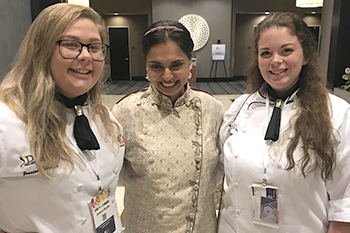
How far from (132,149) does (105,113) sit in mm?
267

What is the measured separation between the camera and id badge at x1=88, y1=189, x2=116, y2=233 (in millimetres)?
1225

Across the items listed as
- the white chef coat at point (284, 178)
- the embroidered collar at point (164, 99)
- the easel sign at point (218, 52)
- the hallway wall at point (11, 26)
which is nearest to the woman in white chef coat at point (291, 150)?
the white chef coat at point (284, 178)

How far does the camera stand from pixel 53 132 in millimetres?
1122

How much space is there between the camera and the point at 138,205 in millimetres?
1591

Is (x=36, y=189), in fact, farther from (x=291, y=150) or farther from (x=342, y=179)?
(x=342, y=179)

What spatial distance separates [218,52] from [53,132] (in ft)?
35.7

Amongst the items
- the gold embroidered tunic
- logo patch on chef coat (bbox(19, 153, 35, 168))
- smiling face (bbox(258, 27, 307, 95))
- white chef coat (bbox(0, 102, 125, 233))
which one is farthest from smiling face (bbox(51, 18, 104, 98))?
smiling face (bbox(258, 27, 307, 95))

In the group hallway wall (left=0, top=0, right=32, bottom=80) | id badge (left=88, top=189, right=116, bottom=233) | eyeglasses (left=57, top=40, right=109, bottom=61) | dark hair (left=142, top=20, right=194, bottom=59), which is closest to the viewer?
eyeglasses (left=57, top=40, right=109, bottom=61)

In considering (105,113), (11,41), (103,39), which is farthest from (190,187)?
(11,41)

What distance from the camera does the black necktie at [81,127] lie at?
3.93 ft

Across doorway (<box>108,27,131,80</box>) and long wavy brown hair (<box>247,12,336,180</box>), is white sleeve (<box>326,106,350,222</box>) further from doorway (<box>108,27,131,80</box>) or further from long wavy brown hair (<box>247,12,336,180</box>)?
doorway (<box>108,27,131,80</box>)

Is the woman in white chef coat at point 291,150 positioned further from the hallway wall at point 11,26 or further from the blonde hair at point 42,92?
the hallway wall at point 11,26

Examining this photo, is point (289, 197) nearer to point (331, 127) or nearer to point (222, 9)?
point (331, 127)

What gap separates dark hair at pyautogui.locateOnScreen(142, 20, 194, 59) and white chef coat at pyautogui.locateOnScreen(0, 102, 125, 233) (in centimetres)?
56
